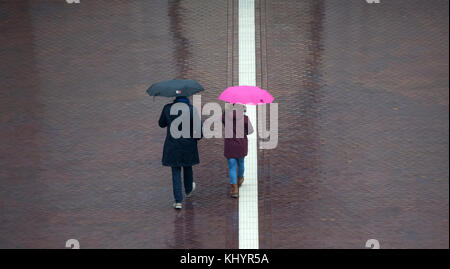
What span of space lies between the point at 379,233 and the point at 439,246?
845mm

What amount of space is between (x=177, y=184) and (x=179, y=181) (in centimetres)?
6

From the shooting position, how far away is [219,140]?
47.3ft

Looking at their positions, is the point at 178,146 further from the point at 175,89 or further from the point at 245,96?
the point at 245,96

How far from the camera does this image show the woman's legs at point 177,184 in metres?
12.3

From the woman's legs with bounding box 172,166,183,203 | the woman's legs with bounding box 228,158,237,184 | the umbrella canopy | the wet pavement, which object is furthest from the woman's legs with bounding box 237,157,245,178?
the umbrella canopy

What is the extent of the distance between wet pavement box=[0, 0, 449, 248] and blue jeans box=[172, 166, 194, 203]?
0.21 meters

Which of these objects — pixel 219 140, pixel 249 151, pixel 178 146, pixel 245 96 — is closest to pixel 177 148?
pixel 178 146

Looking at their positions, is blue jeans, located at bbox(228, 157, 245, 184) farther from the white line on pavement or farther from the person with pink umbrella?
the white line on pavement

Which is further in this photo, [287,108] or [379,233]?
[287,108]

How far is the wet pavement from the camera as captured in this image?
40.1 ft

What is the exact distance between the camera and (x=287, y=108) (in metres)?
15.3

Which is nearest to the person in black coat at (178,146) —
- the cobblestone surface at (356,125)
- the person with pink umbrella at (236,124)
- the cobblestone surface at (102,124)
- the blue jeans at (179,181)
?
the blue jeans at (179,181)
